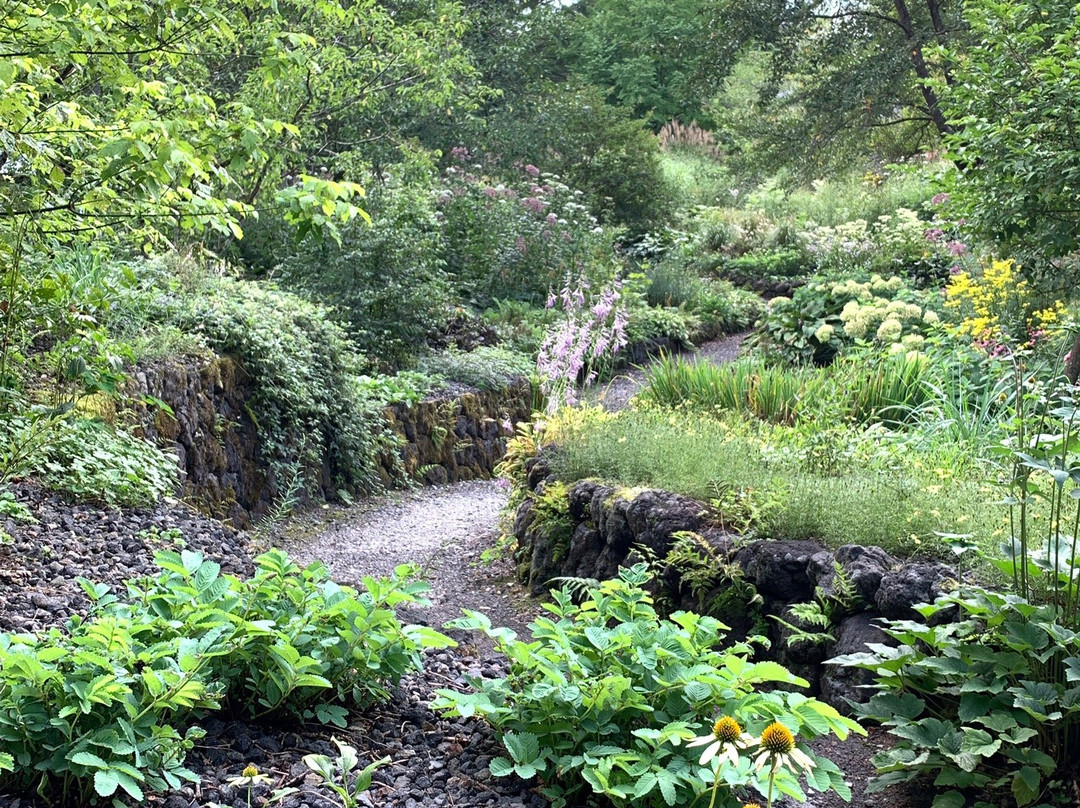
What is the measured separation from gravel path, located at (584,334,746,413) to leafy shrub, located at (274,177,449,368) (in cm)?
208

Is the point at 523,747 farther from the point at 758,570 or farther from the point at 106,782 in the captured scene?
the point at 758,570

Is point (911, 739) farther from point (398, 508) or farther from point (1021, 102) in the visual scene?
point (398, 508)

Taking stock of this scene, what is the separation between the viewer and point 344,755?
2.09m

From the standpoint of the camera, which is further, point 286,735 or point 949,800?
point 949,800

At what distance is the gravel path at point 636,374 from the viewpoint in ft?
35.9

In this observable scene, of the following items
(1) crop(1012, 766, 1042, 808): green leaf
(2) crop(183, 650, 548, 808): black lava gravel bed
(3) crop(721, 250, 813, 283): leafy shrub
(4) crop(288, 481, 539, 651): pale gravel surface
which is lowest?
(4) crop(288, 481, 539, 651): pale gravel surface

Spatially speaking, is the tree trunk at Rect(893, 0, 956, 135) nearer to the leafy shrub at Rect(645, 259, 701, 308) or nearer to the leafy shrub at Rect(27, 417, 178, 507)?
the leafy shrub at Rect(645, 259, 701, 308)

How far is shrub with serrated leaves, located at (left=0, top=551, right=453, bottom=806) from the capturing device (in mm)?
2264

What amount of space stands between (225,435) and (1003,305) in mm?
6545

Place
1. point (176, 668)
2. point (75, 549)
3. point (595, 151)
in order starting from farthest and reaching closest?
1. point (595, 151)
2. point (75, 549)
3. point (176, 668)

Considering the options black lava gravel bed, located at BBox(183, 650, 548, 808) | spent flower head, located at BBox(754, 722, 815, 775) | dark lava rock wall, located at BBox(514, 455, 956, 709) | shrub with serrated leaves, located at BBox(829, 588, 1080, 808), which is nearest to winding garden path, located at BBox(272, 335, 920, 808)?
black lava gravel bed, located at BBox(183, 650, 548, 808)

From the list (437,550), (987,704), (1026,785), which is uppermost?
(987,704)

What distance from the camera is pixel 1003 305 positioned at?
8.66 m

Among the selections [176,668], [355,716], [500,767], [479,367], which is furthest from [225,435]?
[500,767]
